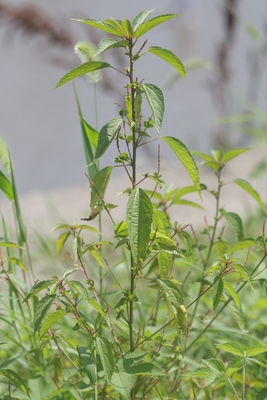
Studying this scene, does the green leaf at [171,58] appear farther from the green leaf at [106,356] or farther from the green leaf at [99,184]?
the green leaf at [106,356]

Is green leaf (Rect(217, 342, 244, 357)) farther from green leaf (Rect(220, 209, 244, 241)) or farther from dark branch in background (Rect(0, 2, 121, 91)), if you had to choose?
dark branch in background (Rect(0, 2, 121, 91))

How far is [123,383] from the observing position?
2.62 feet

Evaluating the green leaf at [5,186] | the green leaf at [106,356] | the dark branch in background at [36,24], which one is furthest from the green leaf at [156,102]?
the dark branch in background at [36,24]

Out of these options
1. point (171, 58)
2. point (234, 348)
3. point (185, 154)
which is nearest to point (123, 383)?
point (234, 348)

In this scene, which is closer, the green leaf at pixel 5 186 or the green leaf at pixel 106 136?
the green leaf at pixel 106 136

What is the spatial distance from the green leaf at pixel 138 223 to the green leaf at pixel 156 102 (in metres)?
0.09

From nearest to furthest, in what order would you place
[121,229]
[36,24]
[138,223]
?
[138,223] < [121,229] < [36,24]

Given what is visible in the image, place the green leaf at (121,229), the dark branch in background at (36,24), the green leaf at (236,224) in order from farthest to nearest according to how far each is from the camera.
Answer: the dark branch in background at (36,24)
the green leaf at (236,224)
the green leaf at (121,229)

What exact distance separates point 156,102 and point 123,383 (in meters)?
0.34

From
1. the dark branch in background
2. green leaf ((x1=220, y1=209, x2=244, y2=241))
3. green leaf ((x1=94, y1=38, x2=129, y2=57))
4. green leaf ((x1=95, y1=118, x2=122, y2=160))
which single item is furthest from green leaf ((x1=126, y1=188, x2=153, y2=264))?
the dark branch in background

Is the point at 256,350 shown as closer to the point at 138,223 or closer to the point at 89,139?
the point at 138,223

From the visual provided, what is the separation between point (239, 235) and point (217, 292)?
0.72ft

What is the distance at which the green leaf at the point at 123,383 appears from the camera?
30.8 inches

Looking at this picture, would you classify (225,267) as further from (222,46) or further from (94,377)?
(222,46)
